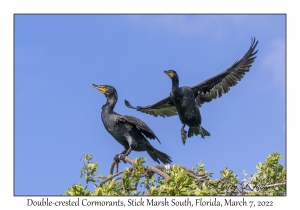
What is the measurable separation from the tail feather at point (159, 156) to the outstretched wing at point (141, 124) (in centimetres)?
26

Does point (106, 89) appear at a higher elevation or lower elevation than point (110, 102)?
higher

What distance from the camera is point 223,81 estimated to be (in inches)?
495

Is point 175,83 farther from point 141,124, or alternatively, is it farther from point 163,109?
point 141,124

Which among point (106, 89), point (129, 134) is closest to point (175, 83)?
point (106, 89)

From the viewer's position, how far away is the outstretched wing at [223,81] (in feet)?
40.5

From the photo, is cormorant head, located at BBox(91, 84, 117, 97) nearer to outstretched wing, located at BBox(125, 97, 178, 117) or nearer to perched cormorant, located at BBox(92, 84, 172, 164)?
perched cormorant, located at BBox(92, 84, 172, 164)

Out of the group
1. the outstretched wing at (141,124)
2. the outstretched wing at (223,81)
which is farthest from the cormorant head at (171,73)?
the outstretched wing at (141,124)

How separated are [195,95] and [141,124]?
2765 mm

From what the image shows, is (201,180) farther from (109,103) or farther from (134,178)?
(109,103)

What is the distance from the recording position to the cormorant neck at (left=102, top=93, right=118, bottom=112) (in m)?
10.4

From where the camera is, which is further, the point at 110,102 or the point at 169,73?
the point at 169,73

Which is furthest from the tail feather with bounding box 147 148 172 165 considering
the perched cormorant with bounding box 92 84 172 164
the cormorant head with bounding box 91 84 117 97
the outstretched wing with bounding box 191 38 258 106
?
the outstretched wing with bounding box 191 38 258 106
